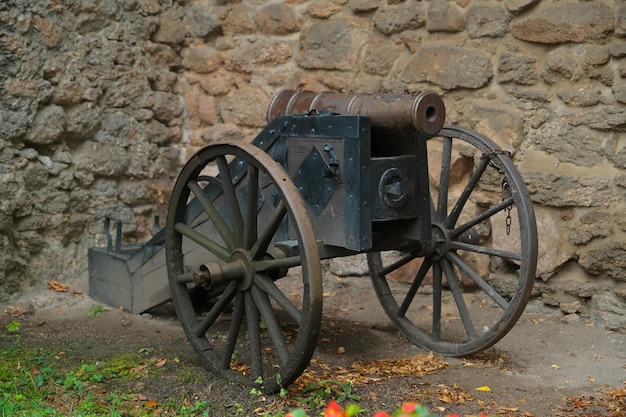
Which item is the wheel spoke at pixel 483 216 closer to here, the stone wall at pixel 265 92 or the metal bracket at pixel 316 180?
the stone wall at pixel 265 92

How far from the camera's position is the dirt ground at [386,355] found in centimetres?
352

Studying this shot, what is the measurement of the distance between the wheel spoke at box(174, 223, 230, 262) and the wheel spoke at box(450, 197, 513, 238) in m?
1.18

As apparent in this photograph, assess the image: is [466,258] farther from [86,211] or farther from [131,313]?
[86,211]

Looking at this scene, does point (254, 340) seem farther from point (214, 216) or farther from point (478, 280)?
point (478, 280)

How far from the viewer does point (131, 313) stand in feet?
16.3

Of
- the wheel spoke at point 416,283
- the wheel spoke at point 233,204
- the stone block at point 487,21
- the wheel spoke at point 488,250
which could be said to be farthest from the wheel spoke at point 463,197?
the wheel spoke at point 233,204

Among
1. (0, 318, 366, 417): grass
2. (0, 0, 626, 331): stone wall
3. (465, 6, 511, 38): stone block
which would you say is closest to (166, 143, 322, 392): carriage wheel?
(0, 318, 366, 417): grass

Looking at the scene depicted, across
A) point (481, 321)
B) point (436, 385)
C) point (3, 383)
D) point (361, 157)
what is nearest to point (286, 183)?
point (361, 157)

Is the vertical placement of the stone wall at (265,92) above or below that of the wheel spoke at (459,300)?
above

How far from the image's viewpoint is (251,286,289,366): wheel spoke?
3.46 meters

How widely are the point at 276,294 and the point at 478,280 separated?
44.0 inches

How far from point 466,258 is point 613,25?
5.02 ft

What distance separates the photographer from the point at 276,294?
11.5 feet

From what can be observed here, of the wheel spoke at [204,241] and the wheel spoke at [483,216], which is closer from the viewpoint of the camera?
the wheel spoke at [204,241]
